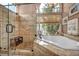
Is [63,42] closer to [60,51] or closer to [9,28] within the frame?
[60,51]

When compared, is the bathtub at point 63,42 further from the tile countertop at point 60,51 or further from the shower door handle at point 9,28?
the shower door handle at point 9,28

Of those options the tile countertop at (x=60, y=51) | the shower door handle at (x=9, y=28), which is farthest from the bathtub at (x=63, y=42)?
the shower door handle at (x=9, y=28)

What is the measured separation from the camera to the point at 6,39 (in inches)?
95.3

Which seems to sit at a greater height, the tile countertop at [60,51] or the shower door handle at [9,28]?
the shower door handle at [9,28]

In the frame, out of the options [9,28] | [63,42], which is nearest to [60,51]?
[63,42]

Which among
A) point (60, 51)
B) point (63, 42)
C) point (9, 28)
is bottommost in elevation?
point (60, 51)

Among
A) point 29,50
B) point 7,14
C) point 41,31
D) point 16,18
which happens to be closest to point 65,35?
point 41,31

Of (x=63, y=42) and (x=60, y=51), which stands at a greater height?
(x=63, y=42)

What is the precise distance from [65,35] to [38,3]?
74cm

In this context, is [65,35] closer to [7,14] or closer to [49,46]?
[49,46]

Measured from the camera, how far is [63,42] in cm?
236

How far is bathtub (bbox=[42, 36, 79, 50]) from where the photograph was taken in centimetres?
234

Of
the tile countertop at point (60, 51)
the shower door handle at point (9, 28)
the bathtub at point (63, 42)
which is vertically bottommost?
the tile countertop at point (60, 51)

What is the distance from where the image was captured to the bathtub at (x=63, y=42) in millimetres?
2339
